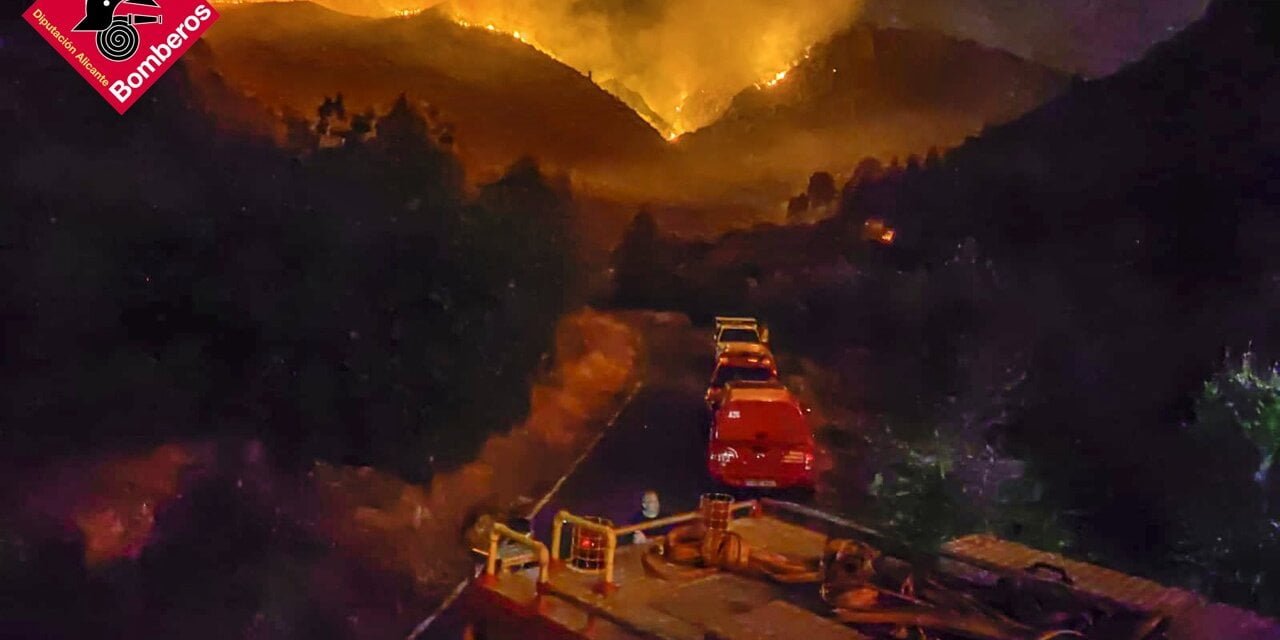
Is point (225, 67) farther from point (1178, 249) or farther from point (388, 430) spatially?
point (1178, 249)

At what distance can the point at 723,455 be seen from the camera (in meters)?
2.31

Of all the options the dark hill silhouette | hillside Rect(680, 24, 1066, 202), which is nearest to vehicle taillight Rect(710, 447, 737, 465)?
the dark hill silhouette

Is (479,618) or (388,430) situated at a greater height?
(388,430)

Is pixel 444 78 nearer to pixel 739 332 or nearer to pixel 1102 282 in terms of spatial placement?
pixel 739 332

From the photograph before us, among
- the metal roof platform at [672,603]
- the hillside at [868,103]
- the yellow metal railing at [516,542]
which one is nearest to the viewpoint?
the metal roof platform at [672,603]

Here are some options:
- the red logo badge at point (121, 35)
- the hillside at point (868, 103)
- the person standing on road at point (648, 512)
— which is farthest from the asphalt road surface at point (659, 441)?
the red logo badge at point (121, 35)

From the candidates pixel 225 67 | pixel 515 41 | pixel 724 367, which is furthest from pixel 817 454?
pixel 225 67

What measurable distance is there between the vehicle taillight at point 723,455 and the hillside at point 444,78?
0.73m

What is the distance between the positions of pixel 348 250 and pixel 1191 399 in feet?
6.16

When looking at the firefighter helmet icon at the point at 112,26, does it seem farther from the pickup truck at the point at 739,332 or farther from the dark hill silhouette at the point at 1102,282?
the pickup truck at the point at 739,332

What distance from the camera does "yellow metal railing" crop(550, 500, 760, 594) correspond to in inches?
83.5

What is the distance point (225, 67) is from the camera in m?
2.09

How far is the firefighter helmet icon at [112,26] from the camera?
2047 millimetres

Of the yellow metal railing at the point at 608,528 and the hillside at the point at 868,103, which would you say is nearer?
the yellow metal railing at the point at 608,528
